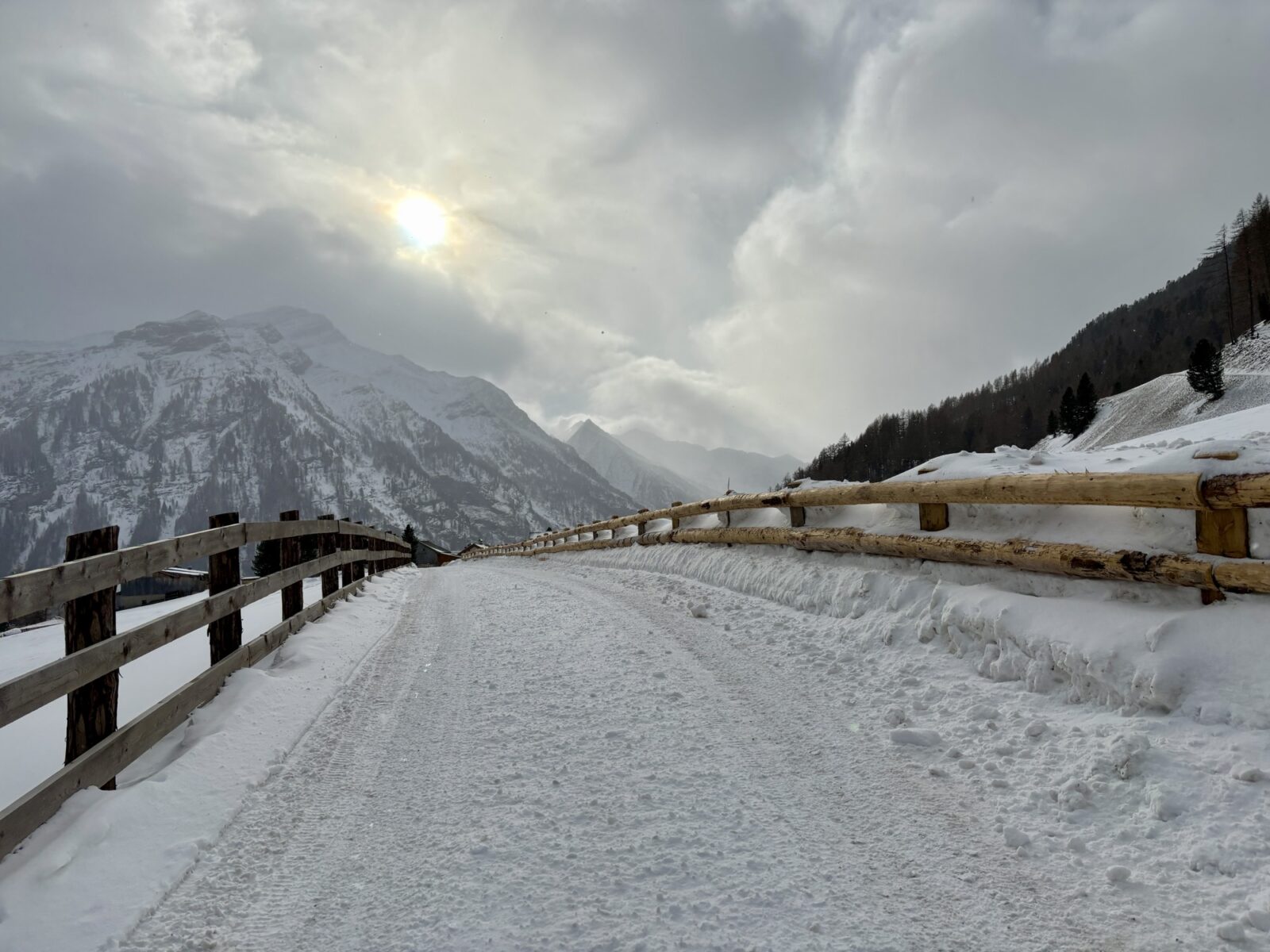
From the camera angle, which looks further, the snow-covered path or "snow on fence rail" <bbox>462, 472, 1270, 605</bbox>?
"snow on fence rail" <bbox>462, 472, 1270, 605</bbox>

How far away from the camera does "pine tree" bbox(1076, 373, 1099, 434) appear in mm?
75188

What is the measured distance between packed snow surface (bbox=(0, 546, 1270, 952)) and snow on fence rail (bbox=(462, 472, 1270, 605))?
0.17 meters

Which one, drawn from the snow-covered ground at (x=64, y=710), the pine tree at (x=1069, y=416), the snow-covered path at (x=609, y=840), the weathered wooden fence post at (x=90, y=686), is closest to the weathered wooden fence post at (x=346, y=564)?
the snow-covered ground at (x=64, y=710)

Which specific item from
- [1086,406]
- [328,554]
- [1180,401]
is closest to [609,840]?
[328,554]

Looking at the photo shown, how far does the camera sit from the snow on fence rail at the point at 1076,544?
321 cm

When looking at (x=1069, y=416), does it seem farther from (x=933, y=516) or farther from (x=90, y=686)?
(x=90, y=686)

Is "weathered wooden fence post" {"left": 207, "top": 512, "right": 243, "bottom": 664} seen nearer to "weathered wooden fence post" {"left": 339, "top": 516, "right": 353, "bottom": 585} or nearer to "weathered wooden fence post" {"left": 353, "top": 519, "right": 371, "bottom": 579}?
"weathered wooden fence post" {"left": 339, "top": 516, "right": 353, "bottom": 585}

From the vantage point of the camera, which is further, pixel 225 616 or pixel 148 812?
pixel 225 616

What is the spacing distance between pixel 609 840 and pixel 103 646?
9.00ft

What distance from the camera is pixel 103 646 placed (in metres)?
3.01

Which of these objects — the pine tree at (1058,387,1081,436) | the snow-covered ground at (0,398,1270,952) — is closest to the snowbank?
the snow-covered ground at (0,398,1270,952)

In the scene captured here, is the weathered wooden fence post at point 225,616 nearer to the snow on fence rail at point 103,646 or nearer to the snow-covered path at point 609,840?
the snow on fence rail at point 103,646

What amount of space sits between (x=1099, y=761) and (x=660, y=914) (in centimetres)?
225

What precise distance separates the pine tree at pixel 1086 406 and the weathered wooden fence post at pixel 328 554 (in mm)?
89875
